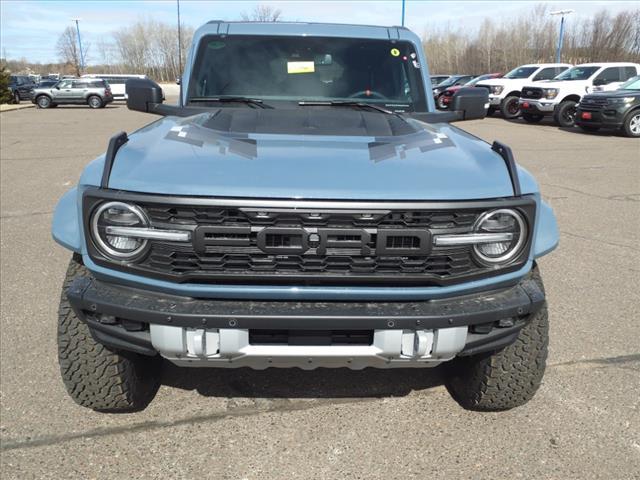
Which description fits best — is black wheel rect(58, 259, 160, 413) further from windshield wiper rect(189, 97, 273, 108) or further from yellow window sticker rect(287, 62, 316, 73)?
yellow window sticker rect(287, 62, 316, 73)

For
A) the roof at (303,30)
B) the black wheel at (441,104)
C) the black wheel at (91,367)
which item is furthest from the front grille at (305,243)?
the black wheel at (441,104)

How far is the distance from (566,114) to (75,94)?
79.9 ft

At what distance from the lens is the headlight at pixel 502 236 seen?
7.14 feet

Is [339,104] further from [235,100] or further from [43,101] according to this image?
[43,101]

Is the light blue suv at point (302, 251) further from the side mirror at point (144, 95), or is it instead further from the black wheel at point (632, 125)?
the black wheel at point (632, 125)

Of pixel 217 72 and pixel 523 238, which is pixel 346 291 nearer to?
pixel 523 238

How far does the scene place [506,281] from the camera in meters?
2.22

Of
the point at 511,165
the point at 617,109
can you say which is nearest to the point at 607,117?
the point at 617,109

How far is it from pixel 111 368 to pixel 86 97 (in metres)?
30.3

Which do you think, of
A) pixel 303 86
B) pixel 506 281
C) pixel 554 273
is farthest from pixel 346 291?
pixel 554 273

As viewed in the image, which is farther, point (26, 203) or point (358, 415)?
point (26, 203)

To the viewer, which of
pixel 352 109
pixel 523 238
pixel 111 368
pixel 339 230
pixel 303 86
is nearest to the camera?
pixel 339 230

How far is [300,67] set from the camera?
11.9 ft

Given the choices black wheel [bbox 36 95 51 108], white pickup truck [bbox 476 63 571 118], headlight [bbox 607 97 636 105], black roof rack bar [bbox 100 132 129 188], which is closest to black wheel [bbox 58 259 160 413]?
black roof rack bar [bbox 100 132 129 188]
